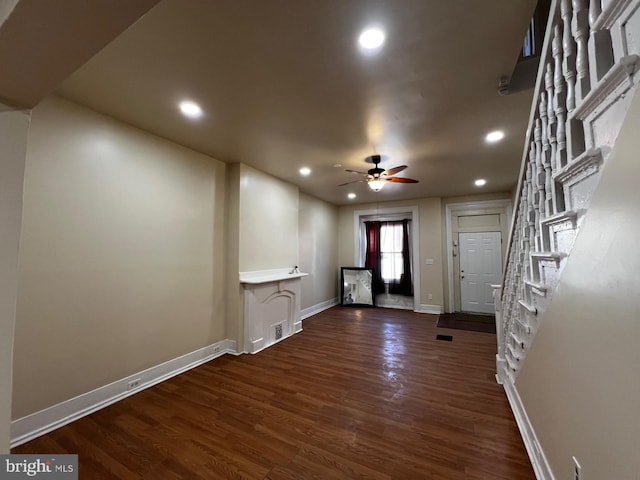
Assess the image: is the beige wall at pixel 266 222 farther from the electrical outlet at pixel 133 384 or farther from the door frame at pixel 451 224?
the door frame at pixel 451 224

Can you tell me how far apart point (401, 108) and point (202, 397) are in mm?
3244

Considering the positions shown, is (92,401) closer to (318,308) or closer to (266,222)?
(266,222)

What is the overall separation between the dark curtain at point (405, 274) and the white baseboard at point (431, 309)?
1.39 feet

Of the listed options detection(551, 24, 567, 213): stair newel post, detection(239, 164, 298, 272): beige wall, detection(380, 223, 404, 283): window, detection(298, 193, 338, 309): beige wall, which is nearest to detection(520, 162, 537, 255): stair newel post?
detection(551, 24, 567, 213): stair newel post

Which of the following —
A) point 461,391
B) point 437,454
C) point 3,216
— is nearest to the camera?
point 3,216

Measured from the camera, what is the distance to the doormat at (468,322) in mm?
4600

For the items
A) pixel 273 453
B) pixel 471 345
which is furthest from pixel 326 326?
pixel 273 453

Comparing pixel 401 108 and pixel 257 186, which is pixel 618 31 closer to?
pixel 401 108

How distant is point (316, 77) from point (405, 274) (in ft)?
17.1

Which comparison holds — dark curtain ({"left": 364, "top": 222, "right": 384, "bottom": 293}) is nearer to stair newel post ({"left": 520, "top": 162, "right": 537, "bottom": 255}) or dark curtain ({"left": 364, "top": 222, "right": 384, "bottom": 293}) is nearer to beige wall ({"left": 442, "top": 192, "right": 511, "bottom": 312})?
beige wall ({"left": 442, "top": 192, "right": 511, "bottom": 312})

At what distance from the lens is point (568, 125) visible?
3.59 ft

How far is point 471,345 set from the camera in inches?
149

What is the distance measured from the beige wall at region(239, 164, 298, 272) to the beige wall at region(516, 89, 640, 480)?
10.8ft

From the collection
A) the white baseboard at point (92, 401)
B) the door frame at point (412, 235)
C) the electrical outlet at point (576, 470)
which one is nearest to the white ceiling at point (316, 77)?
the electrical outlet at point (576, 470)
